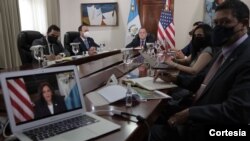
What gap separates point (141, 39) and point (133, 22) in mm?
714

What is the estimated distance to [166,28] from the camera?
4.97 meters

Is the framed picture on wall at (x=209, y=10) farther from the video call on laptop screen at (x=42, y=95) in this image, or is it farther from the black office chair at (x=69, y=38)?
the video call on laptop screen at (x=42, y=95)

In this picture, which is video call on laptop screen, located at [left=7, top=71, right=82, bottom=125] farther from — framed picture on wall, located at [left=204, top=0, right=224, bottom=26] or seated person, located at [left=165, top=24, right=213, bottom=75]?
framed picture on wall, located at [left=204, top=0, right=224, bottom=26]

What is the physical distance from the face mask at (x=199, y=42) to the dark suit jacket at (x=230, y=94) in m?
0.80

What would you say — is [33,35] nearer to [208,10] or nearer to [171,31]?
[171,31]

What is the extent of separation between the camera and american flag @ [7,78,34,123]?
0.89m

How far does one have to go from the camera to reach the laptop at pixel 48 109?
88 centimetres

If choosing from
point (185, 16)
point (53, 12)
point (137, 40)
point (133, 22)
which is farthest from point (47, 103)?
point (53, 12)

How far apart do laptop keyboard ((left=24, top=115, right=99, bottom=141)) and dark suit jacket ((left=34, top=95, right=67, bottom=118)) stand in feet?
0.16

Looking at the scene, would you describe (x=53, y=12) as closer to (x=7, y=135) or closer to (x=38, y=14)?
(x=38, y=14)

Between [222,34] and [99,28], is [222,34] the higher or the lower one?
the lower one

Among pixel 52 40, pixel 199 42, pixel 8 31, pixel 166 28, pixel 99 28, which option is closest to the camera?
pixel 199 42

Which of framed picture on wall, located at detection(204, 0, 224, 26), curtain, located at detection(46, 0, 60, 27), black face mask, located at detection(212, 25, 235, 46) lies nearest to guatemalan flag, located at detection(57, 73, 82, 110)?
black face mask, located at detection(212, 25, 235, 46)

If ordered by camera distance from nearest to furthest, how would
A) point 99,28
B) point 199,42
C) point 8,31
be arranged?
point 199,42, point 8,31, point 99,28
